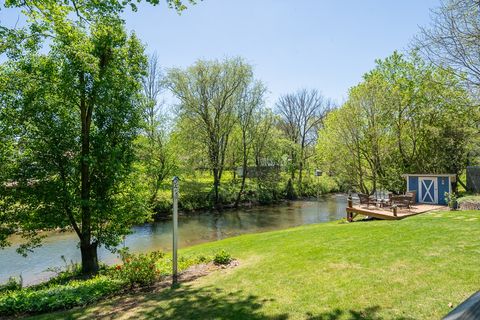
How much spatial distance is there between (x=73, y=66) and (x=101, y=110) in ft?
5.10

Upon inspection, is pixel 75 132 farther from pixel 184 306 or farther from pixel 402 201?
pixel 402 201

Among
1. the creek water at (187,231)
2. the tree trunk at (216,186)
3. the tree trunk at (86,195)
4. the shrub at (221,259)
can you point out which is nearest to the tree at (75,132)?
the tree trunk at (86,195)

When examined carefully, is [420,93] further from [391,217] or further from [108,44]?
[108,44]

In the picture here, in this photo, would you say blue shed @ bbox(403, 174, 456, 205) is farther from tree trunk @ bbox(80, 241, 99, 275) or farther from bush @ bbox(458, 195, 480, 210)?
tree trunk @ bbox(80, 241, 99, 275)

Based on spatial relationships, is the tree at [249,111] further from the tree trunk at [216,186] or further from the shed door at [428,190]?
the shed door at [428,190]

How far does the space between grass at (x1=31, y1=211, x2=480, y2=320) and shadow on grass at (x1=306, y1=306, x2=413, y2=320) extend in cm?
1

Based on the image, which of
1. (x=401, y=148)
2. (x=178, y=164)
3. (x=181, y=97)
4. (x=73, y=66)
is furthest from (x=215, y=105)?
(x=73, y=66)

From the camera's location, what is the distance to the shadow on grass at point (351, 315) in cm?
466

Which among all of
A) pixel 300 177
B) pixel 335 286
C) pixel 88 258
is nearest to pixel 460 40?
pixel 335 286

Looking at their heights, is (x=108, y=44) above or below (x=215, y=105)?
below

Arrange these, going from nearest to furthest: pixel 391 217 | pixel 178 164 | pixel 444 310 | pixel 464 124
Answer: pixel 444 310 < pixel 391 217 < pixel 464 124 < pixel 178 164

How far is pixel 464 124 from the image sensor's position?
22.5 meters

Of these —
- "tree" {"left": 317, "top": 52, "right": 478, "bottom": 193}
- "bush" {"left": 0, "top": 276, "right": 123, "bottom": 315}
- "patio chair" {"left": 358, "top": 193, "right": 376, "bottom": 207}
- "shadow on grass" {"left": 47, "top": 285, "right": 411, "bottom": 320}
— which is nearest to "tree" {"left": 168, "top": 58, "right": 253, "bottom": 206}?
"tree" {"left": 317, "top": 52, "right": 478, "bottom": 193}

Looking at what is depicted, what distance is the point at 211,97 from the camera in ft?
105
